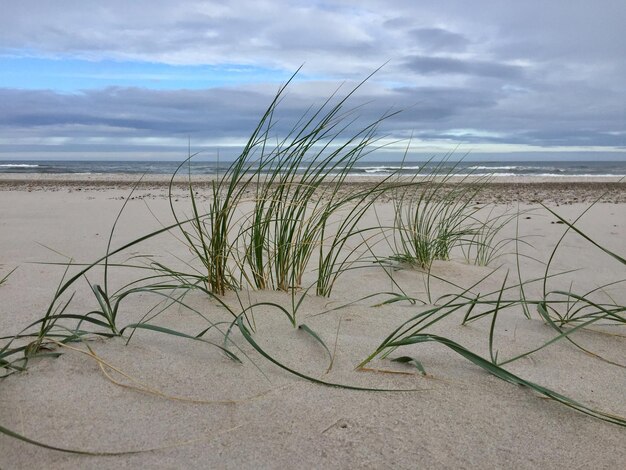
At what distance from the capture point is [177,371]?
4.13 feet

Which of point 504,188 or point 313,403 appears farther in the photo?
point 504,188

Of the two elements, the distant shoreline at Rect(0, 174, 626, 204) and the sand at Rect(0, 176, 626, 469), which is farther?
the distant shoreline at Rect(0, 174, 626, 204)

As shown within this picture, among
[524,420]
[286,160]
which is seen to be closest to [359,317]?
[286,160]

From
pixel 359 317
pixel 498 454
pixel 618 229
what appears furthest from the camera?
pixel 618 229

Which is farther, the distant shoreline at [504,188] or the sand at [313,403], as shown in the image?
the distant shoreline at [504,188]

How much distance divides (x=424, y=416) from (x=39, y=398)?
0.76 m

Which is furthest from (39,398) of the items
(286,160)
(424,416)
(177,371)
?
(286,160)

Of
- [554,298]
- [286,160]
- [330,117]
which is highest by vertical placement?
[330,117]

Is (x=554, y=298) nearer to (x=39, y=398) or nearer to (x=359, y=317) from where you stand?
(x=359, y=317)

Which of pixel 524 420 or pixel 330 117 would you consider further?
pixel 330 117

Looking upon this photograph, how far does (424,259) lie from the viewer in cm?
261

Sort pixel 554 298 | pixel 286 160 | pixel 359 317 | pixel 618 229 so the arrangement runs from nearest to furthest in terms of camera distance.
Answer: pixel 359 317
pixel 286 160
pixel 554 298
pixel 618 229

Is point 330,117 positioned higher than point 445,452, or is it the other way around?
point 330,117

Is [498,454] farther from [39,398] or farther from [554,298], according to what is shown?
[554,298]
